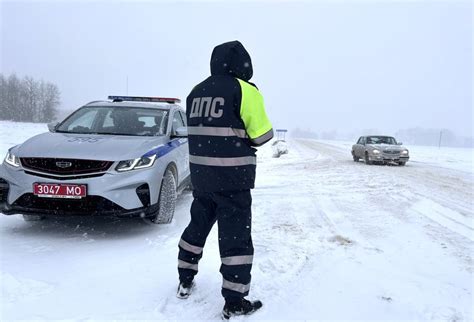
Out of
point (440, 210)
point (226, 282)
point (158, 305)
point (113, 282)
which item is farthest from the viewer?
point (440, 210)

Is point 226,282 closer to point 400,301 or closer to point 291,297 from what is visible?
point 291,297

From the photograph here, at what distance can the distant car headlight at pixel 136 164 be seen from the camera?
165 inches

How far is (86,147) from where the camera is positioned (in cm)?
429

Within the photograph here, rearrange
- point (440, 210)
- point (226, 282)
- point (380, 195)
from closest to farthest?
1. point (226, 282)
2. point (440, 210)
3. point (380, 195)

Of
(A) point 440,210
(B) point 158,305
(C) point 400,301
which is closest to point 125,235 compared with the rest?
(B) point 158,305

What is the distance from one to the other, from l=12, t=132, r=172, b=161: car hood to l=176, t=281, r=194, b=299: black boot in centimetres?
183

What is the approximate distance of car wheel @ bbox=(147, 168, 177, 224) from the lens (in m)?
4.55

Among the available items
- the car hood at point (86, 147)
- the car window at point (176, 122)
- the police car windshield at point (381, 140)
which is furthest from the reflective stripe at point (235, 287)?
the police car windshield at point (381, 140)

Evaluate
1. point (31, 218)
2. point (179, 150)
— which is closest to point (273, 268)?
point (179, 150)

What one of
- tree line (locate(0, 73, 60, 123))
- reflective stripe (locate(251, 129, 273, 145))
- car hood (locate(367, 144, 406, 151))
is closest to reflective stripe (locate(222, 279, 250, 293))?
reflective stripe (locate(251, 129, 273, 145))

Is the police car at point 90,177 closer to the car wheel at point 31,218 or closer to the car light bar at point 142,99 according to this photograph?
the car wheel at point 31,218

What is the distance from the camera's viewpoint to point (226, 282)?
2.59 m

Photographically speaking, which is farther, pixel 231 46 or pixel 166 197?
pixel 166 197

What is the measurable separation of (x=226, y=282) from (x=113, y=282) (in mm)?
1120
